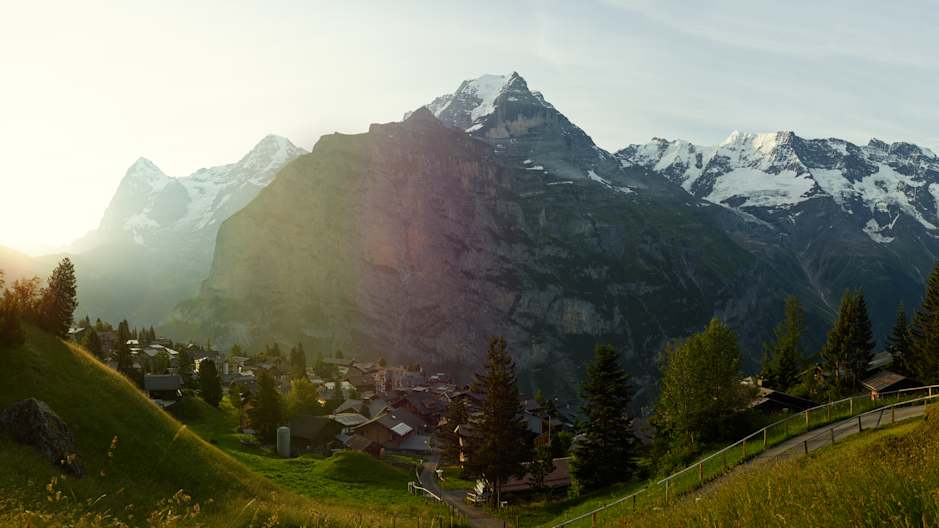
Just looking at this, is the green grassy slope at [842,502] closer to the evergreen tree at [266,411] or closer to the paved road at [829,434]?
the paved road at [829,434]

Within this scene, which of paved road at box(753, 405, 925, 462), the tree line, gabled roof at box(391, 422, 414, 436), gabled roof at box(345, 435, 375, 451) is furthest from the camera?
gabled roof at box(391, 422, 414, 436)

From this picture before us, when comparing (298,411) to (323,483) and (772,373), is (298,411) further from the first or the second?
(772,373)

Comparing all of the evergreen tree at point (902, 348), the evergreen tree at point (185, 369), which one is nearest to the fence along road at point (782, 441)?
the evergreen tree at point (902, 348)

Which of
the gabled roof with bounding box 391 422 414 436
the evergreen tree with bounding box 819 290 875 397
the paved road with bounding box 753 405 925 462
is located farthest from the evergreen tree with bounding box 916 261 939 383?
the gabled roof with bounding box 391 422 414 436

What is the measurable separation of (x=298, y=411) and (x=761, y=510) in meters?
80.3

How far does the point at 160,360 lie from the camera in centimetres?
10462

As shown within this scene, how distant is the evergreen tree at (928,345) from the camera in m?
58.9

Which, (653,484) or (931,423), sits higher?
(931,423)

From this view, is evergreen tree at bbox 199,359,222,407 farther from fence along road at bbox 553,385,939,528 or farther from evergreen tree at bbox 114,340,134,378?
fence along road at bbox 553,385,939,528

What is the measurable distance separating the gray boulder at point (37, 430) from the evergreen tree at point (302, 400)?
194ft

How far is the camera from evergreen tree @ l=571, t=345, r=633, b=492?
158 feet

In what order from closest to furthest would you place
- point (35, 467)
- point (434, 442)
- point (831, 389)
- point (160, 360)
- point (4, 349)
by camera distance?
point (35, 467)
point (4, 349)
point (831, 389)
point (434, 442)
point (160, 360)

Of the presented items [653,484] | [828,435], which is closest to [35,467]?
[653,484]

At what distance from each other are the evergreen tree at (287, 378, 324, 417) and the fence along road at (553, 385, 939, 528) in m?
57.0
